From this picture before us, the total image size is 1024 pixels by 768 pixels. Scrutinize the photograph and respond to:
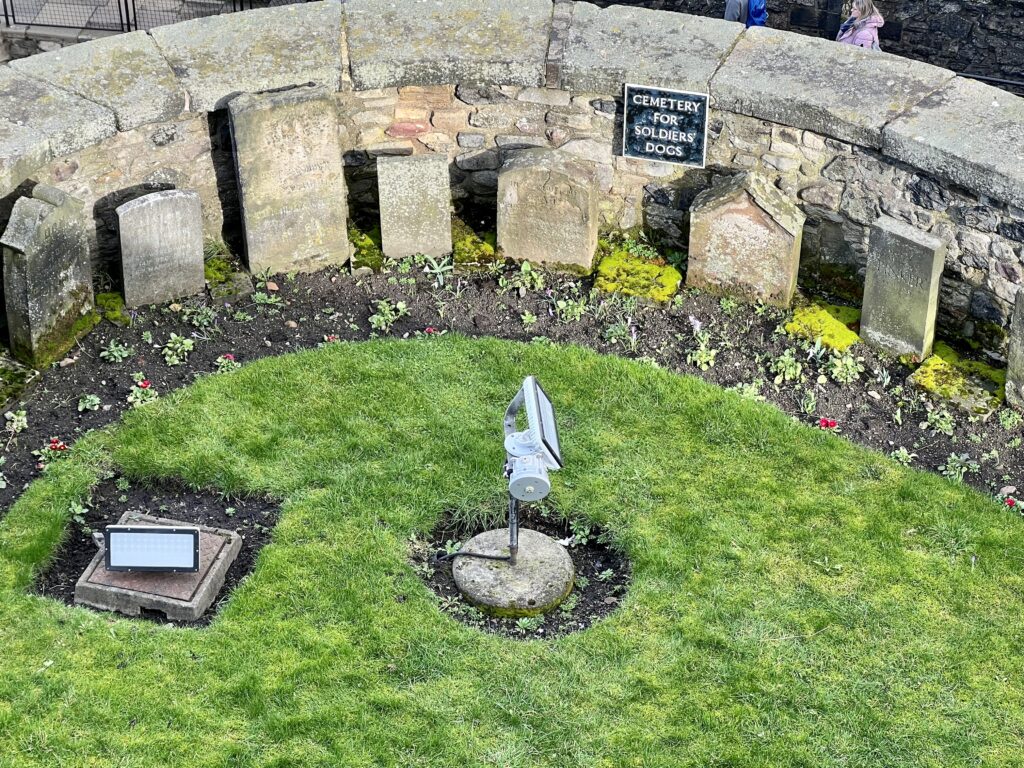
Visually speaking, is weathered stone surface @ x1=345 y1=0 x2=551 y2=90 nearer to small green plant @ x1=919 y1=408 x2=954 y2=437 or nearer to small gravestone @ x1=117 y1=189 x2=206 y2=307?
small gravestone @ x1=117 y1=189 x2=206 y2=307

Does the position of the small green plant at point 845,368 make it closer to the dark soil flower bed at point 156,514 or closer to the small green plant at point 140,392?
the dark soil flower bed at point 156,514

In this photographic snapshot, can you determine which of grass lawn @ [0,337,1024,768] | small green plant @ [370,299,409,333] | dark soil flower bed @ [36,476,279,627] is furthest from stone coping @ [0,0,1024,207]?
dark soil flower bed @ [36,476,279,627]

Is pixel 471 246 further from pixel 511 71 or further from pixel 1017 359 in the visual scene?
pixel 1017 359

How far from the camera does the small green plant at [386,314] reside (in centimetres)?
886

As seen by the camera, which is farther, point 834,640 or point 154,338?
point 154,338

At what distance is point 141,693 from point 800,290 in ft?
16.3

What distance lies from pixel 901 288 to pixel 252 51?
14.3 feet

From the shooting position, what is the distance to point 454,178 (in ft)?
32.0

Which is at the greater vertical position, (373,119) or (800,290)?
(373,119)

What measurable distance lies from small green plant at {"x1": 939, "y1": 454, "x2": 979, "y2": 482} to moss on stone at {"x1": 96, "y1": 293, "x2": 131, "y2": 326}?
492 centimetres

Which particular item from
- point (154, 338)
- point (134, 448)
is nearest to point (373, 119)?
point (154, 338)

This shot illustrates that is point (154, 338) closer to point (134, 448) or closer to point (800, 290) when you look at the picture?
point (134, 448)

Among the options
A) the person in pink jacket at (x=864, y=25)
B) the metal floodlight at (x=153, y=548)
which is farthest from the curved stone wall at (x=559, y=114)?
the metal floodlight at (x=153, y=548)

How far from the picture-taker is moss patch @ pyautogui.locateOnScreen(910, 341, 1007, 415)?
827 centimetres
